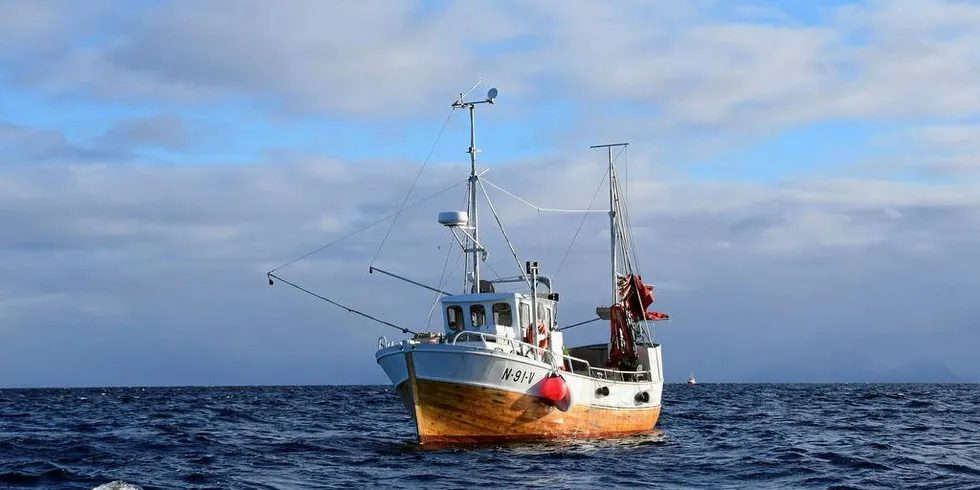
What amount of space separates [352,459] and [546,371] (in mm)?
7151

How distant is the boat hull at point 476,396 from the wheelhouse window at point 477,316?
3.47 metres

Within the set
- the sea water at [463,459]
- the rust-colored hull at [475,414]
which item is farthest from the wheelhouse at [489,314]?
the sea water at [463,459]

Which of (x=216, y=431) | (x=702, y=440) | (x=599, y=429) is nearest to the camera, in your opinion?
(x=599, y=429)

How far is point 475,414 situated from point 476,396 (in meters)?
0.72

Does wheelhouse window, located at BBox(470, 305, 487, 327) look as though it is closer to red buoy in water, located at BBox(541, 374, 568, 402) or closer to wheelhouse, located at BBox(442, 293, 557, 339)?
Result: wheelhouse, located at BBox(442, 293, 557, 339)

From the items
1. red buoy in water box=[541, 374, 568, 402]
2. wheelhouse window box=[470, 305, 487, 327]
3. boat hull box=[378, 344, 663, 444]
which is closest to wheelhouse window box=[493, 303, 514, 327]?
wheelhouse window box=[470, 305, 487, 327]

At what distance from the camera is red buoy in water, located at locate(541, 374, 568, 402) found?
35.9 m

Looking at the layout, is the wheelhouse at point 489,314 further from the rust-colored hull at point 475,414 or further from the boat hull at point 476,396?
the rust-colored hull at point 475,414

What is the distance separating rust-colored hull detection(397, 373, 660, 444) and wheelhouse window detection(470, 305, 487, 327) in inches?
148

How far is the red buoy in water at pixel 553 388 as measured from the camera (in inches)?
1414

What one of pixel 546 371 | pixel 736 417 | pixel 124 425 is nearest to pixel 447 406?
pixel 546 371

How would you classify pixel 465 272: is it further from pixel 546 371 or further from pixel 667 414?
pixel 667 414

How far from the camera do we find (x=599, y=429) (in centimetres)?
4044

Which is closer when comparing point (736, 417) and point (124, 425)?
point (124, 425)
